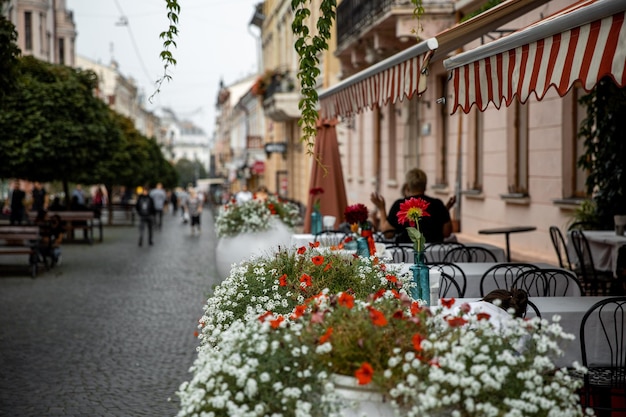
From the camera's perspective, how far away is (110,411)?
733 centimetres

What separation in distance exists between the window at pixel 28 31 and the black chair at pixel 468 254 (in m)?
46.4

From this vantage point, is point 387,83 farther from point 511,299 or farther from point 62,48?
point 62,48

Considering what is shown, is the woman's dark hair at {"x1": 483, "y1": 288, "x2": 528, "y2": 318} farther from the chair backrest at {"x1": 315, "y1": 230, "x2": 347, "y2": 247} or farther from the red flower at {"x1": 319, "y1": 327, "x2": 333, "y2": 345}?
the chair backrest at {"x1": 315, "y1": 230, "x2": 347, "y2": 247}

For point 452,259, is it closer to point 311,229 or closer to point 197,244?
point 311,229

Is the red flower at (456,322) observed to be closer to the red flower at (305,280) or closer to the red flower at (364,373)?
the red flower at (364,373)

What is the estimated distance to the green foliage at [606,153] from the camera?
11.1 m

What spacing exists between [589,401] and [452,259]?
184 inches

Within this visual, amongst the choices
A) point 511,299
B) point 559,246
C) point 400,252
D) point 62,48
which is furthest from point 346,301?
point 62,48


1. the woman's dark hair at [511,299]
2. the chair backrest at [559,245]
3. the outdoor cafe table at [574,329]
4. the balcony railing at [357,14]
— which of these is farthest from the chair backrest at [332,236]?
the balcony railing at [357,14]

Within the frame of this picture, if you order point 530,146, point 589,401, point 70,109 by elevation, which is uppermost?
point 70,109

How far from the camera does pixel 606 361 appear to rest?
19.3ft

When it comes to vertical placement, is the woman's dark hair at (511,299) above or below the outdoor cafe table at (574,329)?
above

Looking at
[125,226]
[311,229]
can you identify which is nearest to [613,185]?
[311,229]

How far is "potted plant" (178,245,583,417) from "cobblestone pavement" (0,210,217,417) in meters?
1.62
